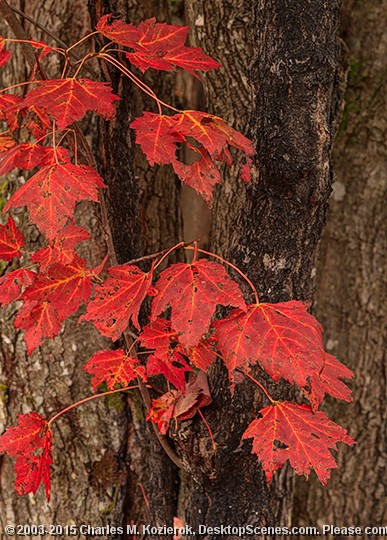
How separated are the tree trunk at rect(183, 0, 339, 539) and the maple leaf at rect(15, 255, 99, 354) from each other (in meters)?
0.43

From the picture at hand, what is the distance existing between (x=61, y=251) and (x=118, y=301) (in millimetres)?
255

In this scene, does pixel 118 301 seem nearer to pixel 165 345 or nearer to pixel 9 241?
pixel 165 345

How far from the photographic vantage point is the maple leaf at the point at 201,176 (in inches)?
49.4

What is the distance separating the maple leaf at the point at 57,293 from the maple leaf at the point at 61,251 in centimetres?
3

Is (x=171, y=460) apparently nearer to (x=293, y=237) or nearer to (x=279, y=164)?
(x=293, y=237)

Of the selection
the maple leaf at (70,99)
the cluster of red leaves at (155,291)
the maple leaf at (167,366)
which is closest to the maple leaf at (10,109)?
the cluster of red leaves at (155,291)

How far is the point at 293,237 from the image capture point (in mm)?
1612

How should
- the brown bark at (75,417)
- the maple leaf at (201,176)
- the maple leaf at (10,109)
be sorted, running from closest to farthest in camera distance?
the maple leaf at (201,176)
the maple leaf at (10,109)
the brown bark at (75,417)

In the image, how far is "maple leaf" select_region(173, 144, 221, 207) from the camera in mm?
1254

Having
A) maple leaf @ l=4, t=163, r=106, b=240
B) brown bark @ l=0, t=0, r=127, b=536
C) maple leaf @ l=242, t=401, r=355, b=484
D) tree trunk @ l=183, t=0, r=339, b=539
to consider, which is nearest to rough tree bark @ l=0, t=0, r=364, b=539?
tree trunk @ l=183, t=0, r=339, b=539

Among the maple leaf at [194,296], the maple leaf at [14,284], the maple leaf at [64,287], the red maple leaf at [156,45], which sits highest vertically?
the red maple leaf at [156,45]

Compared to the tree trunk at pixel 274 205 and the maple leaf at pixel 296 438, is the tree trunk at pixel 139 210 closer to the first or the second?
the tree trunk at pixel 274 205

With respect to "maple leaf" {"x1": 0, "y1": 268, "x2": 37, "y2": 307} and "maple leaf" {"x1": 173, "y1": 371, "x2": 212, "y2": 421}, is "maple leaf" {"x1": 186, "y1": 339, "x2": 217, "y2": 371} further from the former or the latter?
"maple leaf" {"x1": 0, "y1": 268, "x2": 37, "y2": 307}

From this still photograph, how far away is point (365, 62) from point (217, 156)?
4.97ft
